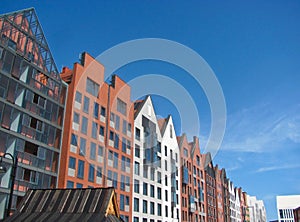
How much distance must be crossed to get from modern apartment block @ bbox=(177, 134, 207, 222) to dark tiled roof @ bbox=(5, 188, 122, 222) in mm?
54972

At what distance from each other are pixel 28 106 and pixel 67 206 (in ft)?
71.1

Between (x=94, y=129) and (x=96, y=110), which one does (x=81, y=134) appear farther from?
(x=96, y=110)

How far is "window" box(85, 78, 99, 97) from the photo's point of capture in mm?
52181

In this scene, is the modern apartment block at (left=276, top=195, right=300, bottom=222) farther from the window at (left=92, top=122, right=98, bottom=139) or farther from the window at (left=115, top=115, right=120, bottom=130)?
the window at (left=92, top=122, right=98, bottom=139)

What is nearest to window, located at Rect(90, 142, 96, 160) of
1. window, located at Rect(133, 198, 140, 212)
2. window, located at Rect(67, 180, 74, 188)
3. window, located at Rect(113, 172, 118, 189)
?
window, located at Rect(67, 180, 74, 188)

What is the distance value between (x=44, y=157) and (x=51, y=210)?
21.4 m

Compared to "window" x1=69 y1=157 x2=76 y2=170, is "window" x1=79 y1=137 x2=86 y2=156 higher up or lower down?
higher up

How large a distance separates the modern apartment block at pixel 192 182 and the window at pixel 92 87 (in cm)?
3228

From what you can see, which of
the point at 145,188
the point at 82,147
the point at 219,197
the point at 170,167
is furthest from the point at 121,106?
the point at 219,197

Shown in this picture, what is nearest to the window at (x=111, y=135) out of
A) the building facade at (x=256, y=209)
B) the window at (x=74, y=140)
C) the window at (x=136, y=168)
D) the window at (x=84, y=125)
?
the window at (x=84, y=125)

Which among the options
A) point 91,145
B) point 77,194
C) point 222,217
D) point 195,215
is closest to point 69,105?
point 91,145

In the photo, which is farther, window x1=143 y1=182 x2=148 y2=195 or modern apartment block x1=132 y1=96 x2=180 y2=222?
window x1=143 y1=182 x2=148 y2=195

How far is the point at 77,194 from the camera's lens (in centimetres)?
2394

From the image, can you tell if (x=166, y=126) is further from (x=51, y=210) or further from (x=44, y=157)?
(x=51, y=210)
